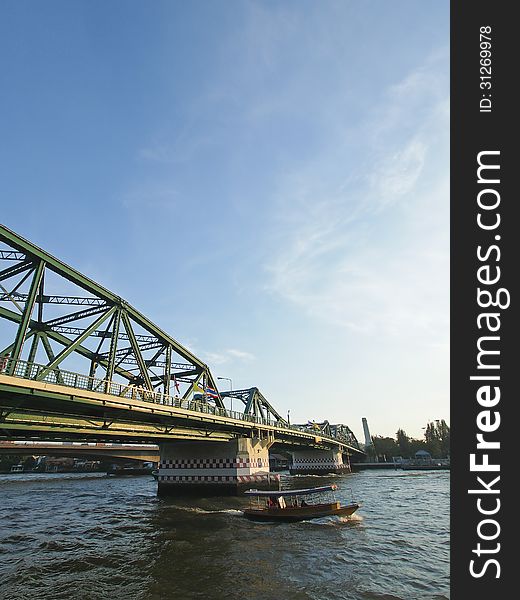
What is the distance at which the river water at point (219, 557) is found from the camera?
17.1 m

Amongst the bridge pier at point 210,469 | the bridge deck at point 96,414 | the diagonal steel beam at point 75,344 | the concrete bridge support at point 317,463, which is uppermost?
the diagonal steel beam at point 75,344

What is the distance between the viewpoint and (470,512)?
29.8ft

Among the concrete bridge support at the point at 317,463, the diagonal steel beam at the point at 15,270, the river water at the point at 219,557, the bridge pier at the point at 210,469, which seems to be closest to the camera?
the river water at the point at 219,557

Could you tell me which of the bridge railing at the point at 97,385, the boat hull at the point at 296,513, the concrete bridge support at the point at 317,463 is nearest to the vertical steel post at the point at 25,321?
the bridge railing at the point at 97,385

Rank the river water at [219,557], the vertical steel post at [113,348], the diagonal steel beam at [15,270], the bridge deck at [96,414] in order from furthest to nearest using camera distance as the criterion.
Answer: the vertical steel post at [113,348], the diagonal steel beam at [15,270], the bridge deck at [96,414], the river water at [219,557]

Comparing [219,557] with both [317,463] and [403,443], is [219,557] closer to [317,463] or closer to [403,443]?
[317,463]

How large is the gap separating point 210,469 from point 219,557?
32777 mm

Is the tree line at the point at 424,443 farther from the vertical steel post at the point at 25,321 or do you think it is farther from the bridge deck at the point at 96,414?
the vertical steel post at the point at 25,321

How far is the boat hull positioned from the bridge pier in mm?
19568

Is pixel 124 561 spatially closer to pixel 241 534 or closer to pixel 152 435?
pixel 241 534

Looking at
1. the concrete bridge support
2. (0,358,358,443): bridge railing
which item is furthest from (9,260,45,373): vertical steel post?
the concrete bridge support

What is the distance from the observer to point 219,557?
2209 cm

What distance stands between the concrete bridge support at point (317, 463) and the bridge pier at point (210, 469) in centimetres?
6457

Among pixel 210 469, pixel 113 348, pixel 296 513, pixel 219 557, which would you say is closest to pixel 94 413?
pixel 113 348
